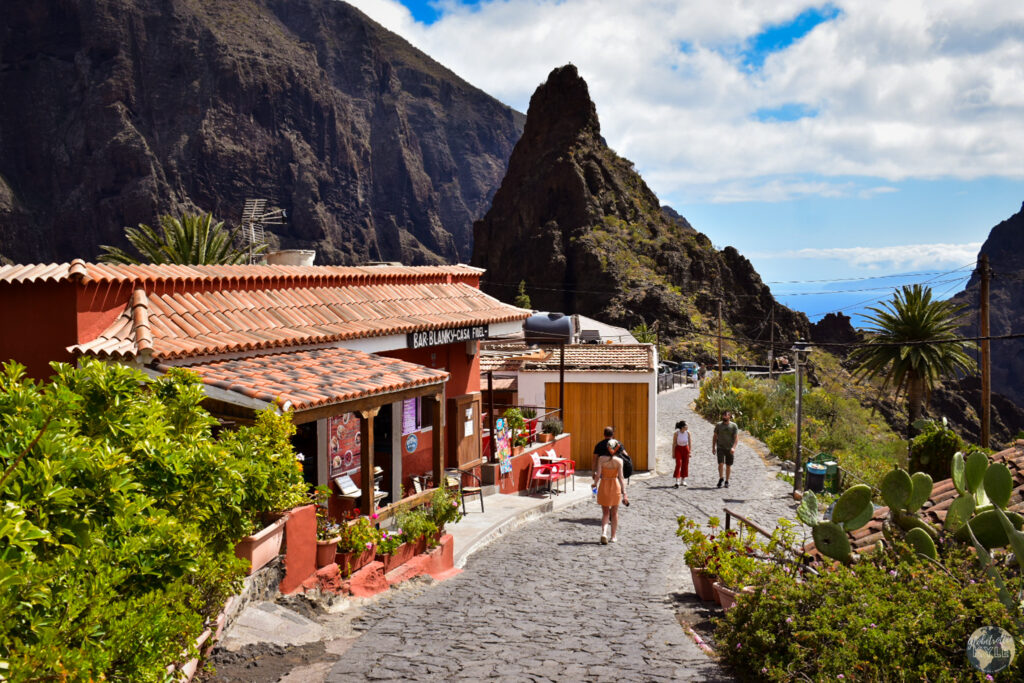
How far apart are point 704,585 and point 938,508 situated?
2.66m

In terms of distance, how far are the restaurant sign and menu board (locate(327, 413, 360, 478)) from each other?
208 centimetres

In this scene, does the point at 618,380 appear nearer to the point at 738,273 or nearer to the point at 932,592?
the point at 932,592

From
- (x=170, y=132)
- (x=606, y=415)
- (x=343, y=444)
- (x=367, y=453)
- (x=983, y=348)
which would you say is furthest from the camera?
(x=170, y=132)

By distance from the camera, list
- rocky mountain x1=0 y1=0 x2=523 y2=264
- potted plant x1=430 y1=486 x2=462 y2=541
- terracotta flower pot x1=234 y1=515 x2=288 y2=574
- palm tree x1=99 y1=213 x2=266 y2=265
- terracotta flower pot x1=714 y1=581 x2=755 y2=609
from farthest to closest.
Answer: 1. rocky mountain x1=0 y1=0 x2=523 y2=264
2. palm tree x1=99 y1=213 x2=266 y2=265
3. potted plant x1=430 y1=486 x2=462 y2=541
4. terracotta flower pot x1=714 y1=581 x2=755 y2=609
5. terracotta flower pot x1=234 y1=515 x2=288 y2=574

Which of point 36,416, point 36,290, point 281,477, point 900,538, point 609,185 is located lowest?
point 900,538

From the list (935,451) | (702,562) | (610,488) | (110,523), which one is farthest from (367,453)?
(935,451)

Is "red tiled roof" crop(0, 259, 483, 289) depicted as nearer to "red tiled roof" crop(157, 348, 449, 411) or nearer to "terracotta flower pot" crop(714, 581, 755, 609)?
"red tiled roof" crop(157, 348, 449, 411)

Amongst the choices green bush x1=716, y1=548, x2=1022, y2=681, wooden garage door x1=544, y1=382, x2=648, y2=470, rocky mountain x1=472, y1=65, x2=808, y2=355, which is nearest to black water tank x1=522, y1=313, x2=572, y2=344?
wooden garage door x1=544, y1=382, x2=648, y2=470

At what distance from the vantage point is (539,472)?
683 inches

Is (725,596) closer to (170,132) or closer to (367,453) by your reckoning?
(367,453)

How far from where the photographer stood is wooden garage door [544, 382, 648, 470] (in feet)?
75.0

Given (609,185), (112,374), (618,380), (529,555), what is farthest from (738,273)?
(112,374)

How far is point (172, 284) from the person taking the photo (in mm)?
11039

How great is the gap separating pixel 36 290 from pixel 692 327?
242 ft
